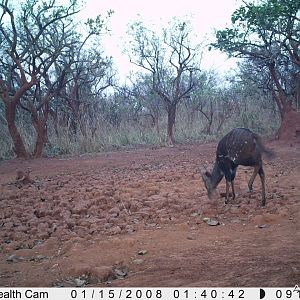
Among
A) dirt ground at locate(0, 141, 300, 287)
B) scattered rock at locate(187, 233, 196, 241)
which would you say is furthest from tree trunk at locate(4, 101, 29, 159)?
scattered rock at locate(187, 233, 196, 241)

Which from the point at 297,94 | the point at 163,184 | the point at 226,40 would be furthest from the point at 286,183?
the point at 297,94

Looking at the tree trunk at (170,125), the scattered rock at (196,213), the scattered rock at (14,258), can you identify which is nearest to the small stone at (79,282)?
the scattered rock at (14,258)

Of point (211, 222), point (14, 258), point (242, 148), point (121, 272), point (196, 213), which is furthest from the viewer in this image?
point (242, 148)

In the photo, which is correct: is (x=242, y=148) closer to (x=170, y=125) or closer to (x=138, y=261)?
(x=138, y=261)

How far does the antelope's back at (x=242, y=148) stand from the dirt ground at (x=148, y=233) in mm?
649

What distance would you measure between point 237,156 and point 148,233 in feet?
7.61

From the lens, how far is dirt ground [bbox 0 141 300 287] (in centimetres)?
380

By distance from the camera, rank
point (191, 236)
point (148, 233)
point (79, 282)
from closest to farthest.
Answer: point (79, 282)
point (191, 236)
point (148, 233)

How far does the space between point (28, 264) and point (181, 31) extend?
16.8 metres

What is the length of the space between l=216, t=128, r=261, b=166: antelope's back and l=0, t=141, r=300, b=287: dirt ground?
65cm

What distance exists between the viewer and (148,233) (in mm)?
5250

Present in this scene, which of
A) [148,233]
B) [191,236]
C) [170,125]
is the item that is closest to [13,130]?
[170,125]

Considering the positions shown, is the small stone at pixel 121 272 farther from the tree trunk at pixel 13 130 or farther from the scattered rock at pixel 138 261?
the tree trunk at pixel 13 130

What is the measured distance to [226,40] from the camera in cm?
1559
